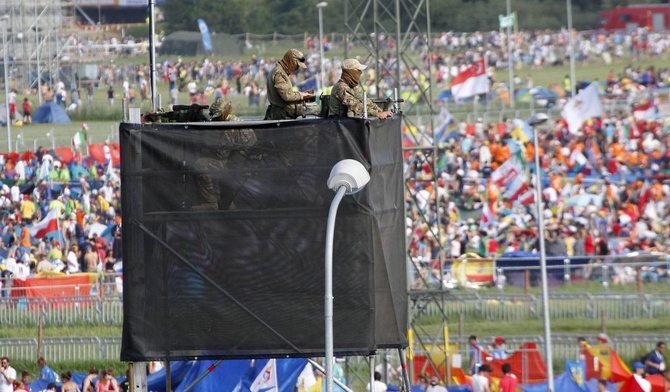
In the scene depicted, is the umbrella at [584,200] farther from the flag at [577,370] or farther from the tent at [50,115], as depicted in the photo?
the tent at [50,115]

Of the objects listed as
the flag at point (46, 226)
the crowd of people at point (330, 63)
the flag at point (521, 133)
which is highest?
the crowd of people at point (330, 63)

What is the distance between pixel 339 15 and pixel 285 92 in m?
51.5

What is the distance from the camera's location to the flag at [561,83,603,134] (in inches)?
1603

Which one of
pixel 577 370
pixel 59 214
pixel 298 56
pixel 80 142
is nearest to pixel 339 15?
pixel 80 142

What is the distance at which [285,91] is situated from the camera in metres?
12.2

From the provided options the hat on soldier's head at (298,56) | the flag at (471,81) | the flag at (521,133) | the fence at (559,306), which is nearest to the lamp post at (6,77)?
the flag at (471,81)

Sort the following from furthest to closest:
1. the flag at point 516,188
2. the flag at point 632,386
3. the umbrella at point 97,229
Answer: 1. the flag at point 516,188
2. the umbrella at point 97,229
3. the flag at point 632,386

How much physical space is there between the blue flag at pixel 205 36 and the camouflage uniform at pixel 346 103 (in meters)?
39.5

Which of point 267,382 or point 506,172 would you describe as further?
point 506,172

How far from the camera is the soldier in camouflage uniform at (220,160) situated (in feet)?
38.2

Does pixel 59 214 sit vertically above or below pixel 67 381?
above

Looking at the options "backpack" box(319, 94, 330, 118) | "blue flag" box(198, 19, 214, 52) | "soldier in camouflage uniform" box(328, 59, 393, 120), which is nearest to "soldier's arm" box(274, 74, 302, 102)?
"backpack" box(319, 94, 330, 118)

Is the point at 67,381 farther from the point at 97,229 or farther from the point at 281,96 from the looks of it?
the point at 97,229

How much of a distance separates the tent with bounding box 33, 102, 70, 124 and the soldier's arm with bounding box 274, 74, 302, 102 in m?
43.8
